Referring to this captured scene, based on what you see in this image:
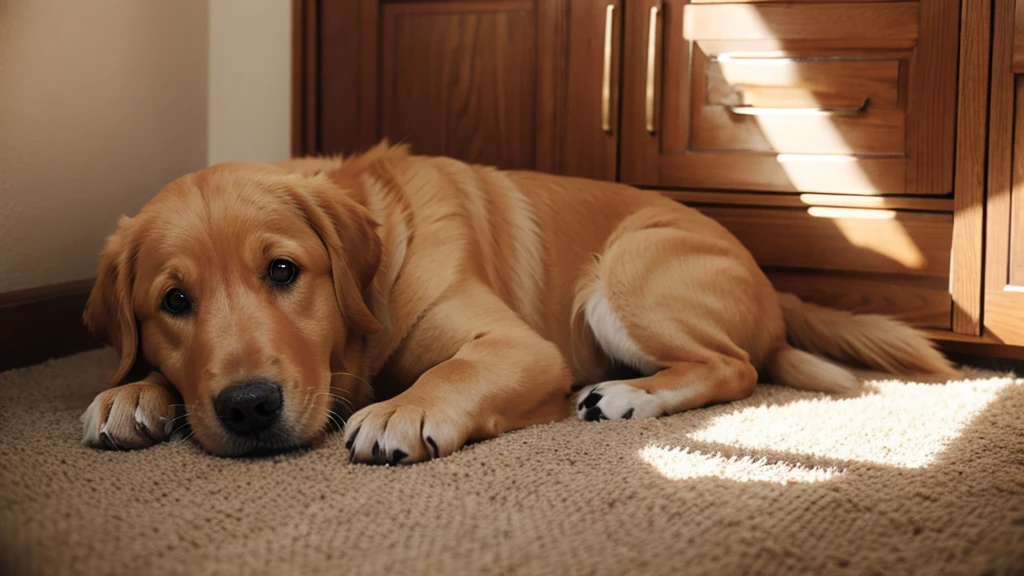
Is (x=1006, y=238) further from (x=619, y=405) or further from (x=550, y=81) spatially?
(x=550, y=81)

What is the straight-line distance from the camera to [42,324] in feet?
8.25

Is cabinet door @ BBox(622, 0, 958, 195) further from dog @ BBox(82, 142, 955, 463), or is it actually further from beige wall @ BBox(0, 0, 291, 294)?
beige wall @ BBox(0, 0, 291, 294)

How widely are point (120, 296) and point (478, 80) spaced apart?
5.07 ft

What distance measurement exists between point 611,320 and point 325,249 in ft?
2.58

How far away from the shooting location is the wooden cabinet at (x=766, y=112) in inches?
98.9

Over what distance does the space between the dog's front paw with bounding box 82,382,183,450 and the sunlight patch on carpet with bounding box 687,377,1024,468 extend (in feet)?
3.52

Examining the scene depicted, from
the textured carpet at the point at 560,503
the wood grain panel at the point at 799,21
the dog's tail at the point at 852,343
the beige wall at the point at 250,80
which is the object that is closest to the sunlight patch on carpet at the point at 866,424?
the textured carpet at the point at 560,503

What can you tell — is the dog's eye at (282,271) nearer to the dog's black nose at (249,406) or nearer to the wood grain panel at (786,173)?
the dog's black nose at (249,406)

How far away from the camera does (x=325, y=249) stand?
72.7 inches

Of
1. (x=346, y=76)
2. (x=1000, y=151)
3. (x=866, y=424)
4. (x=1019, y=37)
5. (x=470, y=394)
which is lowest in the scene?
(x=866, y=424)

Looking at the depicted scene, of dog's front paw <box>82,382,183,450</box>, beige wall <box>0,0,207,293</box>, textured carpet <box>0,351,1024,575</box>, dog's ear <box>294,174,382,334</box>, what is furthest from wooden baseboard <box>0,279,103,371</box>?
dog's ear <box>294,174,382,334</box>

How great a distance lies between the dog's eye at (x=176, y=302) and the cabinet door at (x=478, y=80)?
1478 millimetres

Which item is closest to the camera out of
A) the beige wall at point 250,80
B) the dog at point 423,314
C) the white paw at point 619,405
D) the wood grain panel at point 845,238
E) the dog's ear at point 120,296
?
the dog at point 423,314

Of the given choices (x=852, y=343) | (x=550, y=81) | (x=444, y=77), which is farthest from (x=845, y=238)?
(x=444, y=77)
